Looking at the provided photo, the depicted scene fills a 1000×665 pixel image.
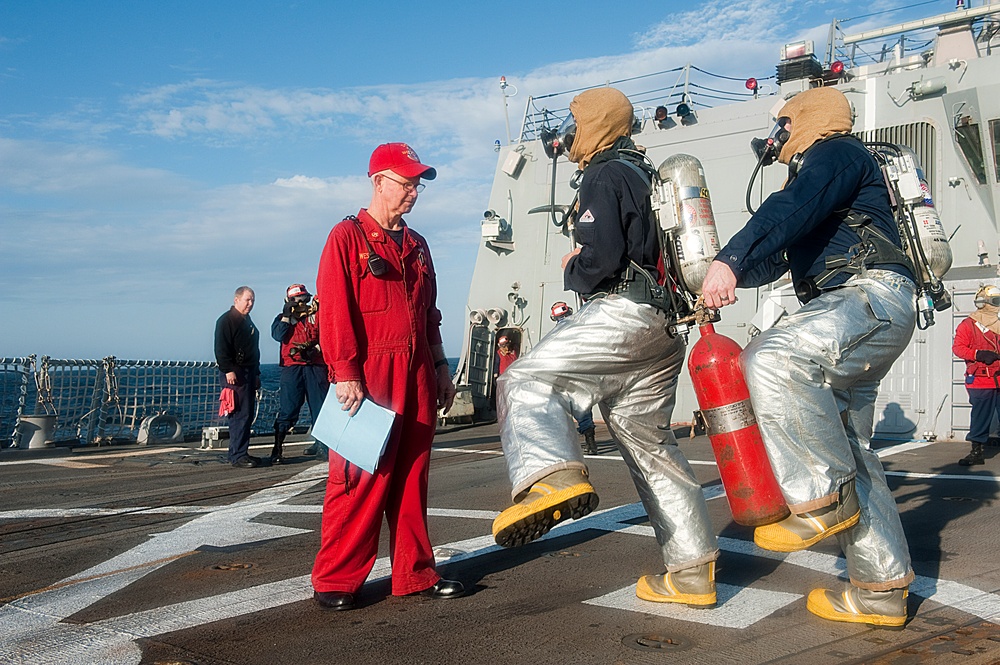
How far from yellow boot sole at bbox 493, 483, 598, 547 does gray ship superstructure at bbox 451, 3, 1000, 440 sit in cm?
835

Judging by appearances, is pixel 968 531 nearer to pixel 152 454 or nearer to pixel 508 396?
pixel 508 396

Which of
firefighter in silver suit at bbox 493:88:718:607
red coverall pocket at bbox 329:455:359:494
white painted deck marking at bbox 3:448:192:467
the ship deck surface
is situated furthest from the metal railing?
firefighter in silver suit at bbox 493:88:718:607

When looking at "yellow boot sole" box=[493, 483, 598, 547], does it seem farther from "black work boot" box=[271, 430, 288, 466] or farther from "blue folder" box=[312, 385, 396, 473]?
"black work boot" box=[271, 430, 288, 466]

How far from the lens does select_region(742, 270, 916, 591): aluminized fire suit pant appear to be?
3.18 metres

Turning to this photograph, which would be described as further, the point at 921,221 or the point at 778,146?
the point at 778,146

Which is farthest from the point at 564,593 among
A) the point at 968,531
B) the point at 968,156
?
the point at 968,156

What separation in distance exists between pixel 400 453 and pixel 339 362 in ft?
1.96

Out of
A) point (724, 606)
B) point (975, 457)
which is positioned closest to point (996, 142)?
point (975, 457)

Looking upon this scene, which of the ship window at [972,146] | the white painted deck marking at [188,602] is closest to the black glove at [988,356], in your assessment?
the ship window at [972,146]

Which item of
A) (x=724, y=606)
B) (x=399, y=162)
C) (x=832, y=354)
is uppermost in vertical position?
(x=399, y=162)

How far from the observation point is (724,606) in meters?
3.70

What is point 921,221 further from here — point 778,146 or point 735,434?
point 735,434

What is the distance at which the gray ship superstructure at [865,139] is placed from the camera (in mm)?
12078

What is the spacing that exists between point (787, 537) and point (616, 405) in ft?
Answer: 2.98
